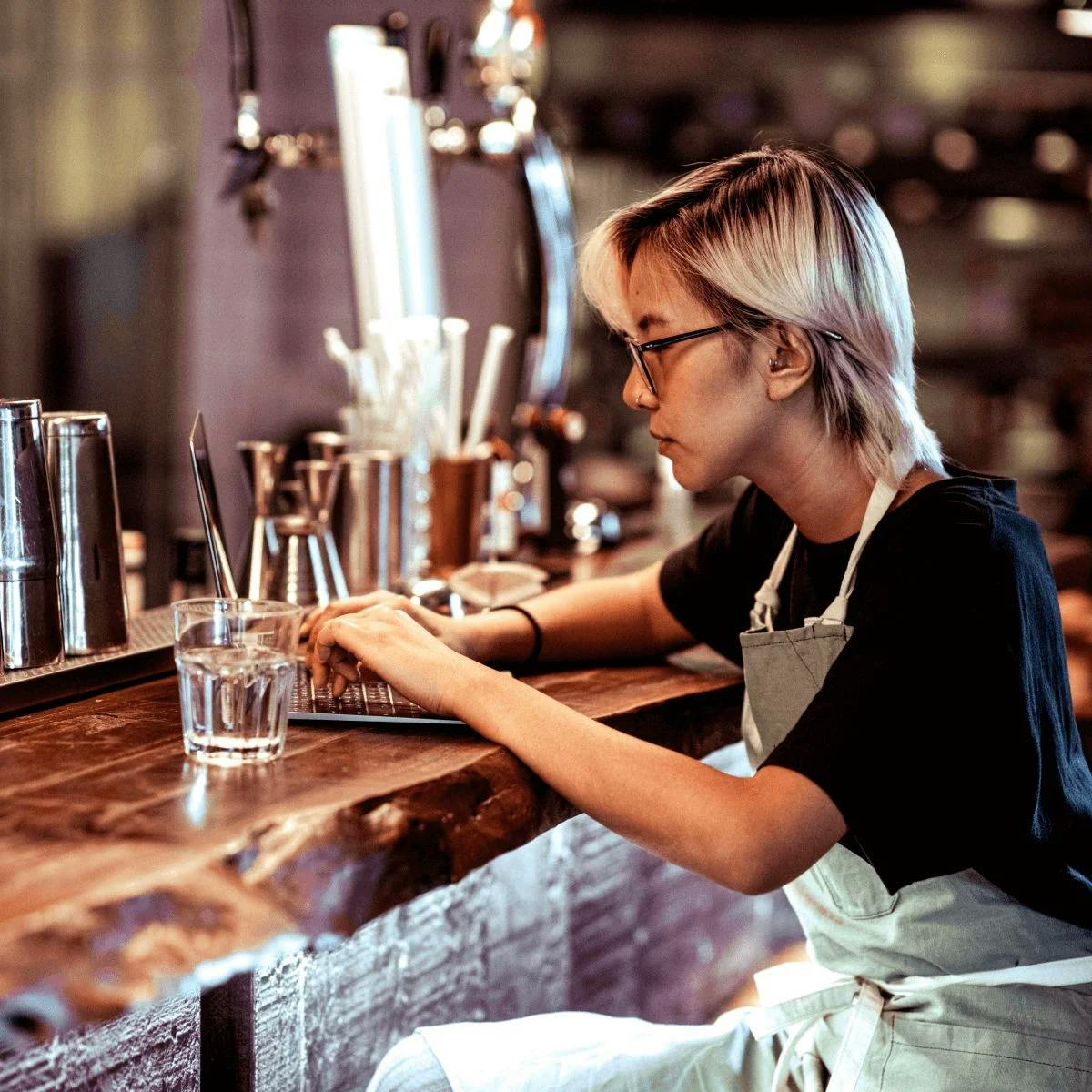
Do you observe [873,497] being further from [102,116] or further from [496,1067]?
[102,116]

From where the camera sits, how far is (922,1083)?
1.36 metres

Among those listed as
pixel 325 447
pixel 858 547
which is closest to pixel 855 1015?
pixel 858 547

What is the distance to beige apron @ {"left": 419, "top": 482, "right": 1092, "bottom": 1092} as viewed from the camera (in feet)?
4.50

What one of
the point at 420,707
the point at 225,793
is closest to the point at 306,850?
the point at 225,793

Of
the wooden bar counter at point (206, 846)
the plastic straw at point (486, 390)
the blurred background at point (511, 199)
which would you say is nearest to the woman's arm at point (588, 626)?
the wooden bar counter at point (206, 846)

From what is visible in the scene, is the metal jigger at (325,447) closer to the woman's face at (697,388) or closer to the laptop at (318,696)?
the laptop at (318,696)

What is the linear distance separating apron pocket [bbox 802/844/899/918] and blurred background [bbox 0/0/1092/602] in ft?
4.38

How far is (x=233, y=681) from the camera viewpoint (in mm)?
1254

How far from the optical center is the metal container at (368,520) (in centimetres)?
212

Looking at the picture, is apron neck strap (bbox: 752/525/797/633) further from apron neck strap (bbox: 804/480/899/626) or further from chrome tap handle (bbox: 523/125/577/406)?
chrome tap handle (bbox: 523/125/577/406)

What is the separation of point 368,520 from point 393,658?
0.73 meters

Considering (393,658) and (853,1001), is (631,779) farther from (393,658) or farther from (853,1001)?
(853,1001)

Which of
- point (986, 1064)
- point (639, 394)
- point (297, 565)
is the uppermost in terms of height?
point (639, 394)

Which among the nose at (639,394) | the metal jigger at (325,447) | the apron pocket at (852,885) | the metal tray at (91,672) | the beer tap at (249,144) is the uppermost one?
the beer tap at (249,144)
